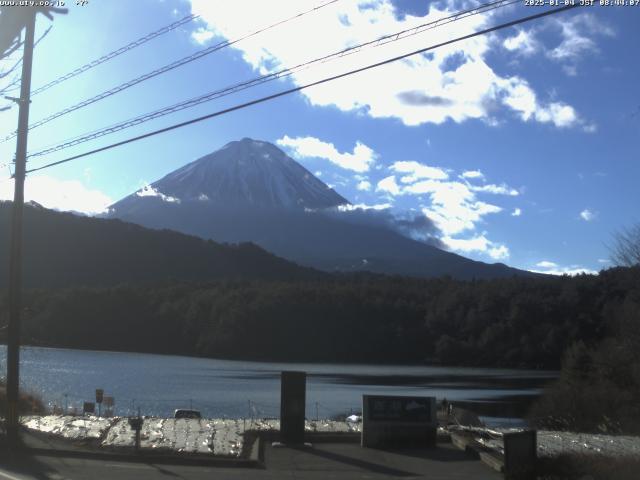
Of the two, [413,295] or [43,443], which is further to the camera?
[413,295]

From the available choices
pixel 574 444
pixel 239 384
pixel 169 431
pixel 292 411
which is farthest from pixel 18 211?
pixel 239 384

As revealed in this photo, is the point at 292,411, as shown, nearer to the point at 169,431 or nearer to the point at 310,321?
the point at 169,431

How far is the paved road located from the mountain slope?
93.2 meters

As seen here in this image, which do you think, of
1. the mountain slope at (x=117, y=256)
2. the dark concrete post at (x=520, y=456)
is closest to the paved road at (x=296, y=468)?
the dark concrete post at (x=520, y=456)

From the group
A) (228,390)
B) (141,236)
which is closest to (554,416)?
(228,390)

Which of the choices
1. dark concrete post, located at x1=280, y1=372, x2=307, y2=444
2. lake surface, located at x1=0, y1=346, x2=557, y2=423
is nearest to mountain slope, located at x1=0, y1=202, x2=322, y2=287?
lake surface, located at x1=0, y1=346, x2=557, y2=423

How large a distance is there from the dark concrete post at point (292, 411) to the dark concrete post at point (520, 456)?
5.32 metres

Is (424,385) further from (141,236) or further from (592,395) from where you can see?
(141,236)

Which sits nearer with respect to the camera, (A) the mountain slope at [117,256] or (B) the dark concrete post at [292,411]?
(B) the dark concrete post at [292,411]

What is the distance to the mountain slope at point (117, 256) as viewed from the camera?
421 ft

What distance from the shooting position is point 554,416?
43.8 metres

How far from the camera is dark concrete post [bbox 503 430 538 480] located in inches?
559

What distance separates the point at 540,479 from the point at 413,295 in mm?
104066

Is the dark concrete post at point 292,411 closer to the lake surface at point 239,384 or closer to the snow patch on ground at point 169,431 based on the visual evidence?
the snow patch on ground at point 169,431
